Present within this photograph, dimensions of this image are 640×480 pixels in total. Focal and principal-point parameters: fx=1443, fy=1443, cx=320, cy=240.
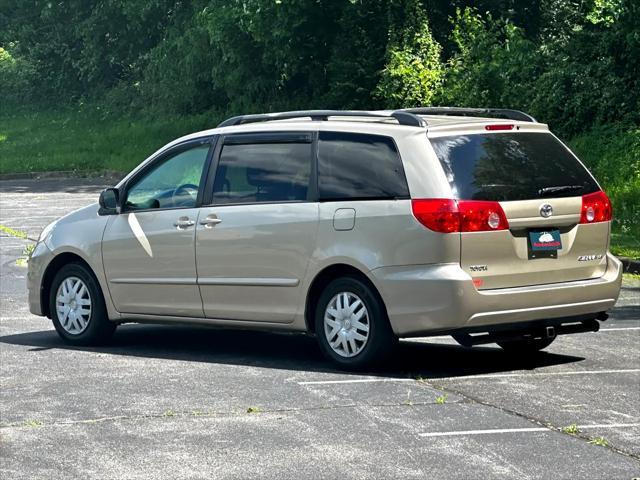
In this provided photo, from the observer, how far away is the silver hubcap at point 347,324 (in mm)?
9938

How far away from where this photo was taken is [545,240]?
990cm

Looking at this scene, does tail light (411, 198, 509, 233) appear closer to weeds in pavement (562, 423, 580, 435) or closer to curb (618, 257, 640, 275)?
weeds in pavement (562, 423, 580, 435)

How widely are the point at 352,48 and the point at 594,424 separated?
31063mm

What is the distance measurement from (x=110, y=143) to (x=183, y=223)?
33.7 m

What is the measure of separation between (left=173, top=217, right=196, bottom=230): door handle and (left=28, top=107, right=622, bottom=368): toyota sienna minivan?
1 centimetres

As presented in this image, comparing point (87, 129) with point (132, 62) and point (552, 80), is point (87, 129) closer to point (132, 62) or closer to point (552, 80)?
point (132, 62)

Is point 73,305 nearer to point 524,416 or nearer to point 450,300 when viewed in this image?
point 450,300

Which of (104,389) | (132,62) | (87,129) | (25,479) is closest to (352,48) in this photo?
(87,129)

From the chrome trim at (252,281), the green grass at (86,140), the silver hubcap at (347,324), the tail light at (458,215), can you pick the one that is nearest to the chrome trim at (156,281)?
the chrome trim at (252,281)

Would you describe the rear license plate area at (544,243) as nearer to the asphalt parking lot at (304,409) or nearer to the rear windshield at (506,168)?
the rear windshield at (506,168)

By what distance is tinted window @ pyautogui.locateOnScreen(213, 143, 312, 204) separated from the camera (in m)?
10.5

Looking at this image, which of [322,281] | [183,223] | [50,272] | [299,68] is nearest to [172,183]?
[183,223]

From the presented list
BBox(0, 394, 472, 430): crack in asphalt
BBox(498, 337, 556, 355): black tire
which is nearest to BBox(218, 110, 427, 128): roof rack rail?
BBox(498, 337, 556, 355): black tire

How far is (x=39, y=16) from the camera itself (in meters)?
54.8
